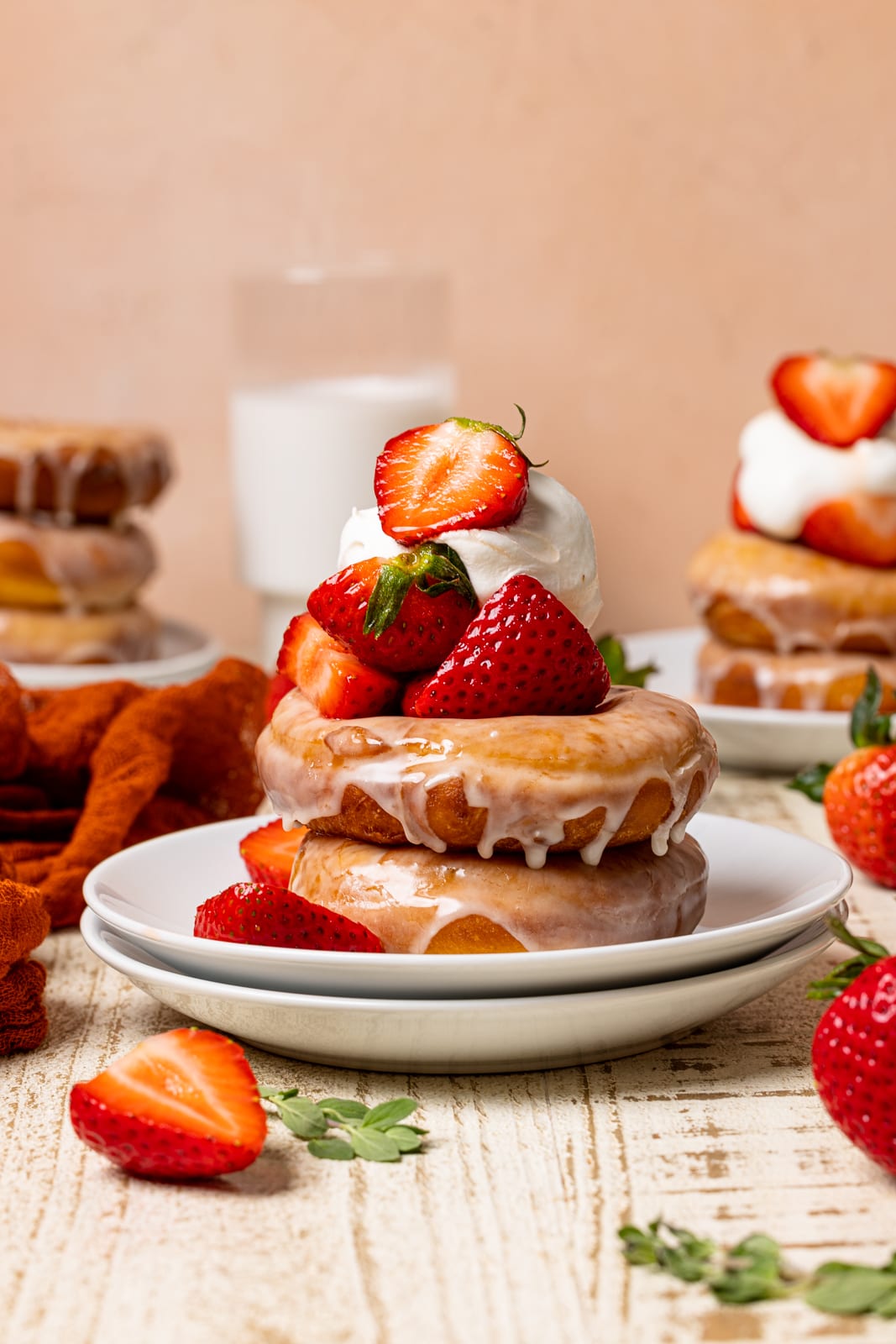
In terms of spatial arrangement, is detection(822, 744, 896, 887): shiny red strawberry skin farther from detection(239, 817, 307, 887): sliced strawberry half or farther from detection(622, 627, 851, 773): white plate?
detection(239, 817, 307, 887): sliced strawberry half

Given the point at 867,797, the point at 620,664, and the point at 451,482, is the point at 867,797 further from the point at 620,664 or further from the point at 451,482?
the point at 451,482

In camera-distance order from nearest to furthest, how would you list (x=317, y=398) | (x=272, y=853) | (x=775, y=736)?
1. (x=272, y=853)
2. (x=775, y=736)
3. (x=317, y=398)

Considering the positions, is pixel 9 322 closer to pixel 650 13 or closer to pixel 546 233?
pixel 546 233

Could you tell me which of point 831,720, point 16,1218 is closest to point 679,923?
point 16,1218

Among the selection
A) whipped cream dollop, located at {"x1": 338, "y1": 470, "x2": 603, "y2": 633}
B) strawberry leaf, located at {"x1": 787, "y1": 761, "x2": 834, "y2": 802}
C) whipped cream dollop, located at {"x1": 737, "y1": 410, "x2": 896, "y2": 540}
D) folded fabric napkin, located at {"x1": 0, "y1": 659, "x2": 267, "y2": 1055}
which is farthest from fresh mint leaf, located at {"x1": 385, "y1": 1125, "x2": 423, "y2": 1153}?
whipped cream dollop, located at {"x1": 737, "y1": 410, "x2": 896, "y2": 540}

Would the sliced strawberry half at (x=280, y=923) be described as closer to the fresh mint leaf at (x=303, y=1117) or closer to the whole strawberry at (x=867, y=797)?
the fresh mint leaf at (x=303, y=1117)

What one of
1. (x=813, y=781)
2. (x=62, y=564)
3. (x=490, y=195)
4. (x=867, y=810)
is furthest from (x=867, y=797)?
(x=490, y=195)
